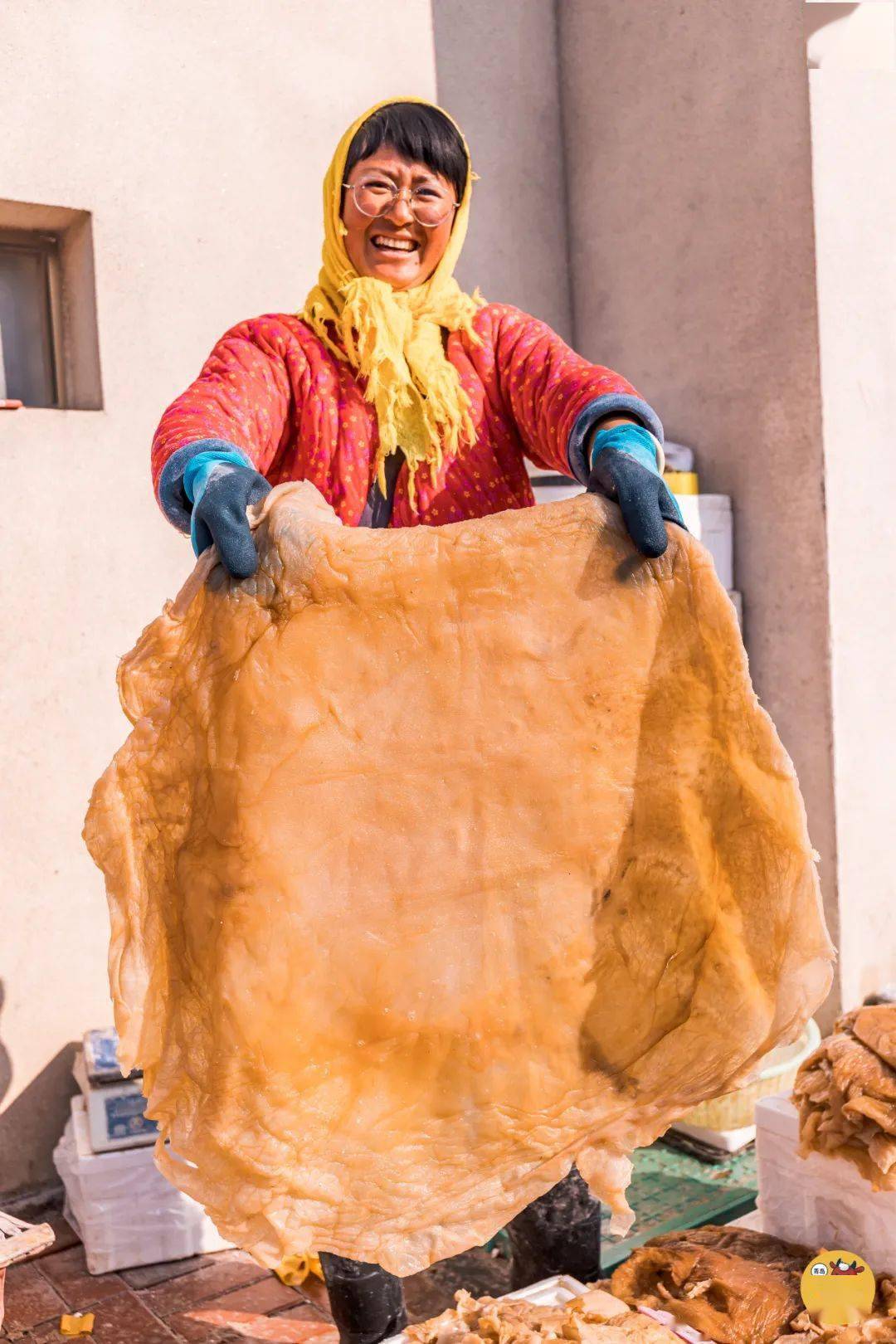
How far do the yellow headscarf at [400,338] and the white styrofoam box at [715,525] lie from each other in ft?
4.77

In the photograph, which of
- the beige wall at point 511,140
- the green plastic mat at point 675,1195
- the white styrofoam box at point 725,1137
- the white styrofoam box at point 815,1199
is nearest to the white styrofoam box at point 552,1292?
the white styrofoam box at point 815,1199

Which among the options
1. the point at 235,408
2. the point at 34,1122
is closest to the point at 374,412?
the point at 235,408

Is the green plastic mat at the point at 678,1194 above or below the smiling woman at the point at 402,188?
below

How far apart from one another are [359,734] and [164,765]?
236mm

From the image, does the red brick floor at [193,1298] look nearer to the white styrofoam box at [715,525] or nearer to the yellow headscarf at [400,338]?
the yellow headscarf at [400,338]

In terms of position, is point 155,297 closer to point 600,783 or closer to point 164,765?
point 164,765

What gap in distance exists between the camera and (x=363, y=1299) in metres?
2.00

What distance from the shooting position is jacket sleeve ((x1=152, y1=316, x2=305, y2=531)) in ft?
4.92

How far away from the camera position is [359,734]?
4.61 feet

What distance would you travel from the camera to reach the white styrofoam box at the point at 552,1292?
1935 millimetres

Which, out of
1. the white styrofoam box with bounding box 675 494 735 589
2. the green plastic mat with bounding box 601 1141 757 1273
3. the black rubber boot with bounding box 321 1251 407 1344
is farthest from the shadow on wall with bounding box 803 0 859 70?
the black rubber boot with bounding box 321 1251 407 1344

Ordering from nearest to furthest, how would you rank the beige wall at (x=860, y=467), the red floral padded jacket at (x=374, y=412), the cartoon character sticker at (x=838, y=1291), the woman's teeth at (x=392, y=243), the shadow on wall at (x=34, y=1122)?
the red floral padded jacket at (x=374, y=412) → the woman's teeth at (x=392, y=243) → the cartoon character sticker at (x=838, y=1291) → the shadow on wall at (x=34, y=1122) → the beige wall at (x=860, y=467)

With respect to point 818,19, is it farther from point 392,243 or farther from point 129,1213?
point 129,1213

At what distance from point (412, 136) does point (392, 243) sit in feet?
0.52
